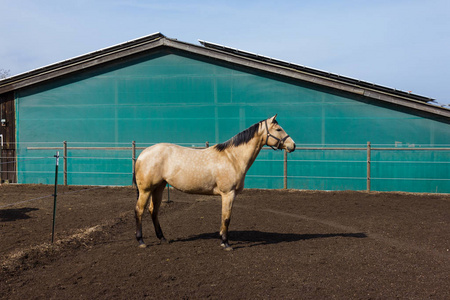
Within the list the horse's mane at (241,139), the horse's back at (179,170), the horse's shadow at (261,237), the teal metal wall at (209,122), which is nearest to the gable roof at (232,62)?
the teal metal wall at (209,122)

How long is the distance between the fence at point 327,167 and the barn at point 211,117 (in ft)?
0.13

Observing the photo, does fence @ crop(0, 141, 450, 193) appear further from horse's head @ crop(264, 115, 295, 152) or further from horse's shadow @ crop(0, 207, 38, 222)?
horse's head @ crop(264, 115, 295, 152)

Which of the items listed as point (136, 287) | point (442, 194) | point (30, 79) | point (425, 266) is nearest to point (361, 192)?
point (442, 194)

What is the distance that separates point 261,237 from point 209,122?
31.1ft

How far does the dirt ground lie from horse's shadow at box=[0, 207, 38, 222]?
22mm

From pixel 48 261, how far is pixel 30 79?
44.4 ft

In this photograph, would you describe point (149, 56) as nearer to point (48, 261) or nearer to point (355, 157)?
point (355, 157)

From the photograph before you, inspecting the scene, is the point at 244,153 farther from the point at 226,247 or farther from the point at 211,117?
the point at 211,117

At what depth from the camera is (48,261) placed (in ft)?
19.1

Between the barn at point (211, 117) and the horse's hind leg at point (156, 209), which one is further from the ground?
the barn at point (211, 117)

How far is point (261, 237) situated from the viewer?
24.9 feet

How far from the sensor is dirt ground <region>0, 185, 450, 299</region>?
4.71m

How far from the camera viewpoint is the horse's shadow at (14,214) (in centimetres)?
908

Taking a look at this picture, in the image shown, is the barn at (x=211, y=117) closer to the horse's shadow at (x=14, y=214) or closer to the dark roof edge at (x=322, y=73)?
the dark roof edge at (x=322, y=73)
